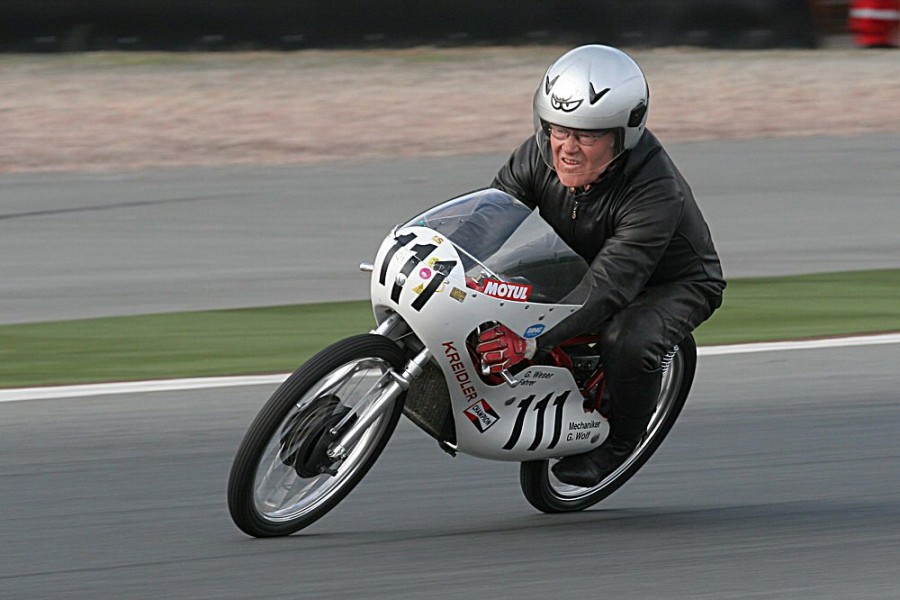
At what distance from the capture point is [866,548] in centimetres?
523

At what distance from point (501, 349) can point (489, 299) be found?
166 millimetres

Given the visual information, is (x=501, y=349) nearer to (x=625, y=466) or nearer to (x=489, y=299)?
(x=489, y=299)

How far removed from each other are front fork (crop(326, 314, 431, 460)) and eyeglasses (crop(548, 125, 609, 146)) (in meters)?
0.74

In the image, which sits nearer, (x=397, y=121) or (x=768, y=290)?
(x=768, y=290)

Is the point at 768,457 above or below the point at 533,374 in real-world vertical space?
below

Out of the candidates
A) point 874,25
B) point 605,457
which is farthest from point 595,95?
point 874,25

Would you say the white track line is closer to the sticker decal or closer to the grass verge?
the grass verge

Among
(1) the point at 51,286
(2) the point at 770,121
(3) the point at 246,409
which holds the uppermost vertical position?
(3) the point at 246,409

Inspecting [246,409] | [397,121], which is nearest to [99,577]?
[246,409]

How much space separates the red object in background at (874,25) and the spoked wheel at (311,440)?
16.9m

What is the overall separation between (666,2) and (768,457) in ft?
43.0

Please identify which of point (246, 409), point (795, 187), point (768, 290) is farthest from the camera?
point (795, 187)

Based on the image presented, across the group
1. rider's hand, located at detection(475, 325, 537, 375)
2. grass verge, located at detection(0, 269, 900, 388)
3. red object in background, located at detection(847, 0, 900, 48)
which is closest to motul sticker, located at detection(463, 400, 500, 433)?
rider's hand, located at detection(475, 325, 537, 375)

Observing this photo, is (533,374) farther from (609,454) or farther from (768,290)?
(768,290)
